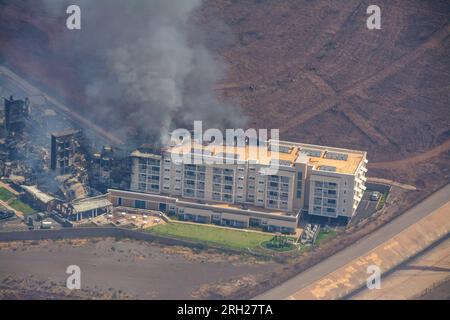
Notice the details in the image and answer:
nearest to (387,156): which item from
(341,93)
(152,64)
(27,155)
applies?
(341,93)

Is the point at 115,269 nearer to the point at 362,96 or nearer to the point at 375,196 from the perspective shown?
the point at 375,196

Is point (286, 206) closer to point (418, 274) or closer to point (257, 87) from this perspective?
point (418, 274)

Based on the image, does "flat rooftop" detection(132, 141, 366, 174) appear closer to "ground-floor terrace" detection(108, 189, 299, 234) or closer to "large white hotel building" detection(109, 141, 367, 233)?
"large white hotel building" detection(109, 141, 367, 233)

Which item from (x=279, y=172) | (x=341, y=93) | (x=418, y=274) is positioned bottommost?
(x=418, y=274)

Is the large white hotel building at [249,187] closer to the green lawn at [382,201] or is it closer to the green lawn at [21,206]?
the green lawn at [382,201]

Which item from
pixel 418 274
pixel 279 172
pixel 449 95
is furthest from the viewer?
pixel 449 95

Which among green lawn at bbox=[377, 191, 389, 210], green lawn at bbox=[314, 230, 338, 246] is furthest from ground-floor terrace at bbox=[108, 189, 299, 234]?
green lawn at bbox=[377, 191, 389, 210]
